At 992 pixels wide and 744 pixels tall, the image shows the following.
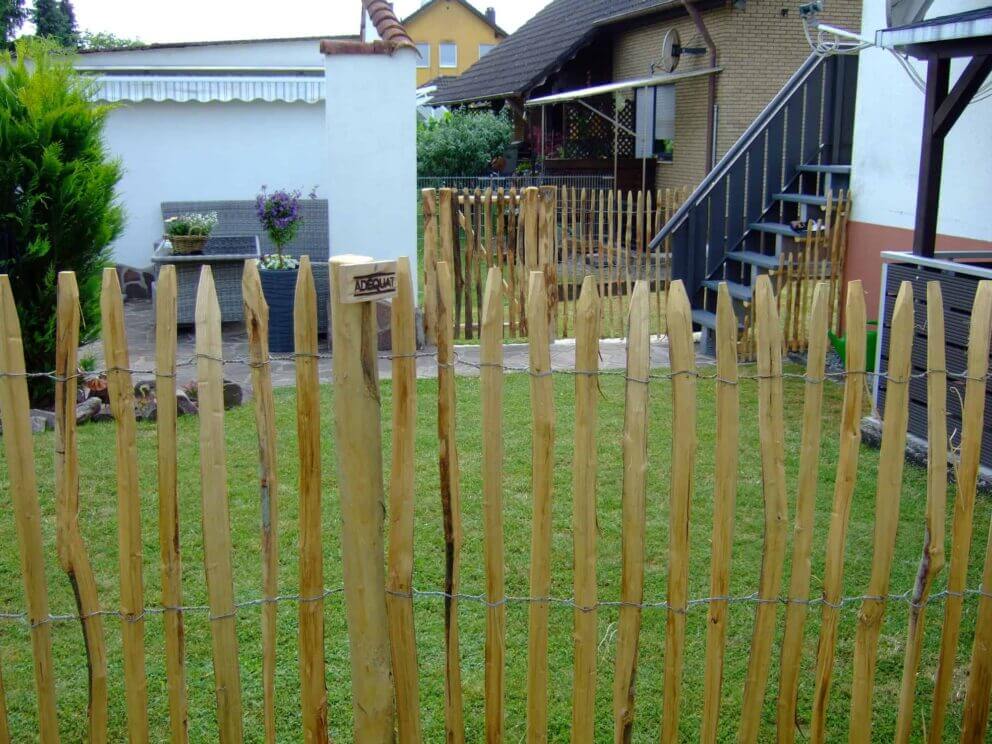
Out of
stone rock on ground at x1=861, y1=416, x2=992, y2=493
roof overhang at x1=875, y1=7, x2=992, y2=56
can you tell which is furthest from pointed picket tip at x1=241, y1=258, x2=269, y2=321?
roof overhang at x1=875, y1=7, x2=992, y2=56

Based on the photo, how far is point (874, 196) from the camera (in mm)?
8898

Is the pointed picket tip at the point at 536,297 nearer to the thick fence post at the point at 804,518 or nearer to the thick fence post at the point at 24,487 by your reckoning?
the thick fence post at the point at 804,518

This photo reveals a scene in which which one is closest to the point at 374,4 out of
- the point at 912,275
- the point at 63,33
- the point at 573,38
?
the point at 912,275

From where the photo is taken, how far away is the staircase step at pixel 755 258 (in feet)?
31.7

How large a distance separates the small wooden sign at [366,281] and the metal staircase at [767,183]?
7.40 meters

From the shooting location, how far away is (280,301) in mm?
10273

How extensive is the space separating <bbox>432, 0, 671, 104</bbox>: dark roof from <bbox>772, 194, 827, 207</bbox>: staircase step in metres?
10.8

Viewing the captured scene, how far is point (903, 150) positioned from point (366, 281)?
268 inches

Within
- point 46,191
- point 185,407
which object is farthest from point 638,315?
point 46,191

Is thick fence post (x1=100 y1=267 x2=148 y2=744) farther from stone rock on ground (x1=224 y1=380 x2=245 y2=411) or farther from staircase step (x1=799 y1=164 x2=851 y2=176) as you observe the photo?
staircase step (x1=799 y1=164 x2=851 y2=176)

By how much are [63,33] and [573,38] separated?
26.7 metres

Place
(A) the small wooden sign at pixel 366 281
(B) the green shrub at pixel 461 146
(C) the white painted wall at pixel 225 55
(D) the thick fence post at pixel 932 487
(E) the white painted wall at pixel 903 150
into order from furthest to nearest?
(B) the green shrub at pixel 461 146, (C) the white painted wall at pixel 225 55, (E) the white painted wall at pixel 903 150, (D) the thick fence post at pixel 932 487, (A) the small wooden sign at pixel 366 281

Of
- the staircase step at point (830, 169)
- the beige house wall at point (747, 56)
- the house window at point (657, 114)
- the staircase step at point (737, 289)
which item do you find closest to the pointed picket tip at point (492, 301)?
the staircase step at point (737, 289)

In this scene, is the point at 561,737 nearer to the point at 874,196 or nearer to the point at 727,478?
the point at 727,478
